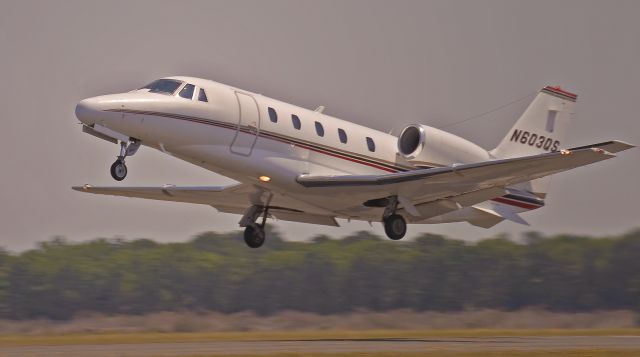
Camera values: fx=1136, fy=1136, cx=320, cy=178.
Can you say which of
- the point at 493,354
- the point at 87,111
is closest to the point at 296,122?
the point at 87,111

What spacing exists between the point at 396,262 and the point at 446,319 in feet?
20.3

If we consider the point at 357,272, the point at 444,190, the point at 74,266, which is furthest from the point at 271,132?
the point at 74,266

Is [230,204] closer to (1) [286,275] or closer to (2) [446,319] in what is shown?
(2) [446,319]

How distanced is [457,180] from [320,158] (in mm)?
3717

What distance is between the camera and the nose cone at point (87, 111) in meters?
27.1

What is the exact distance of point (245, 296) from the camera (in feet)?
175

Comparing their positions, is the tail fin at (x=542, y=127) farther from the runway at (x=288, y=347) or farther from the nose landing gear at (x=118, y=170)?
the nose landing gear at (x=118, y=170)

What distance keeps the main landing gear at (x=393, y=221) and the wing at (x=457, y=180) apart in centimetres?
24

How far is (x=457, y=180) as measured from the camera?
30328 millimetres

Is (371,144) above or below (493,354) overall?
above

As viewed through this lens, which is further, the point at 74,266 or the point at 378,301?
the point at 74,266

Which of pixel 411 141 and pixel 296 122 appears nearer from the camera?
pixel 296 122

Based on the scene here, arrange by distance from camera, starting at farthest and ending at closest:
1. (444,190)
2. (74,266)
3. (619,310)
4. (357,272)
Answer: (74,266)
(357,272)
(619,310)
(444,190)

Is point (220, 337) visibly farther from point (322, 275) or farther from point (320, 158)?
point (322, 275)
